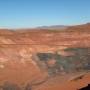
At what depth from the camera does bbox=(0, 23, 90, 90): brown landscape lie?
1720 centimetres

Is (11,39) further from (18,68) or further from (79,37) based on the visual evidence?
(79,37)

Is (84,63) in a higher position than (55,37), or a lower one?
lower

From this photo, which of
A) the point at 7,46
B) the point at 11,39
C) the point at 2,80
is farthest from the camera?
the point at 11,39

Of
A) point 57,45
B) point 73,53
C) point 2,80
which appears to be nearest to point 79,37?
point 57,45

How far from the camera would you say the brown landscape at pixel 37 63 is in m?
17.2

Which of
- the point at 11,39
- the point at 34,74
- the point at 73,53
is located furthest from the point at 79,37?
the point at 34,74

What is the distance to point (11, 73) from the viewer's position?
746 inches

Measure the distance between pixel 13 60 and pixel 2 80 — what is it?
8.38ft

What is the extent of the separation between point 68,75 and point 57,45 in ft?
20.5

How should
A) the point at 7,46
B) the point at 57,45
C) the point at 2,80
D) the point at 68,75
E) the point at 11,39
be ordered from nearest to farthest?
the point at 2,80
the point at 68,75
the point at 7,46
the point at 11,39
the point at 57,45

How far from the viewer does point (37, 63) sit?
20.9m

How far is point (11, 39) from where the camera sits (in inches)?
938

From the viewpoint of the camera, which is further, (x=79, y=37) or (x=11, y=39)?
(x=79, y=37)

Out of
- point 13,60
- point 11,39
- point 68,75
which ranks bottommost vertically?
point 68,75
